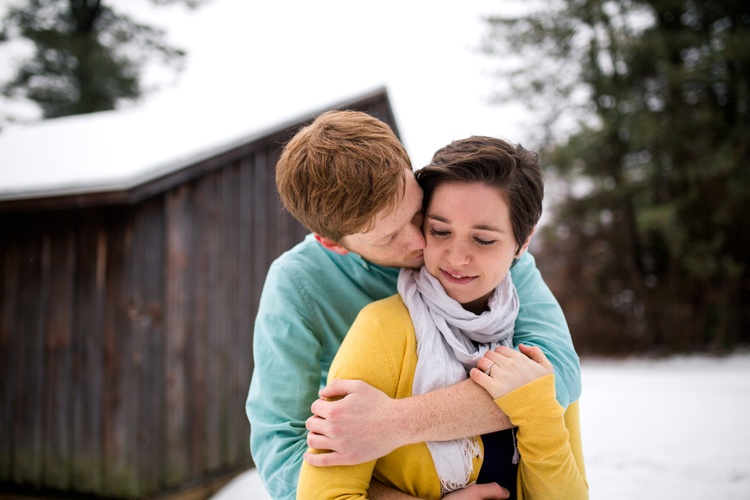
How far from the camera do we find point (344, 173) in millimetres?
1536

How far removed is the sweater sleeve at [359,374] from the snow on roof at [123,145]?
3584mm

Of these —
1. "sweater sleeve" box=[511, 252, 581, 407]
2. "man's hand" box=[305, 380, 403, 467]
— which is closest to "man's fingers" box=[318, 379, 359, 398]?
"man's hand" box=[305, 380, 403, 467]

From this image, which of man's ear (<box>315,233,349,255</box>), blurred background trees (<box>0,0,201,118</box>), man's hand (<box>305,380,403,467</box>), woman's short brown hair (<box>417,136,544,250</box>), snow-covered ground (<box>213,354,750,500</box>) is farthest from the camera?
blurred background trees (<box>0,0,201,118</box>)

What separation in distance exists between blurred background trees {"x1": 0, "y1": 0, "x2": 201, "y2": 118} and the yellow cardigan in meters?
12.5

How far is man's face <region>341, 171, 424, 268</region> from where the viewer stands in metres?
1.60

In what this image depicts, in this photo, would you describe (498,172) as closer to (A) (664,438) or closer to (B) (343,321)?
(B) (343,321)

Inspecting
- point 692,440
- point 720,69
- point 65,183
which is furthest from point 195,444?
point 720,69

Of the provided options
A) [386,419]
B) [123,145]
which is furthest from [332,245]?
[123,145]

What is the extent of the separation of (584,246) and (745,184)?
3.67 meters

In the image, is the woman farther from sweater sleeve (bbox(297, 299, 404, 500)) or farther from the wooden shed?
the wooden shed

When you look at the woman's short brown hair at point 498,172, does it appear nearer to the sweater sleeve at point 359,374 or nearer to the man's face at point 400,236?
the man's face at point 400,236

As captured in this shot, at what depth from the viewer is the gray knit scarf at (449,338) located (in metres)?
1.39

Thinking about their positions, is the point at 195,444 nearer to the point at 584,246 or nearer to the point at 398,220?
the point at 398,220

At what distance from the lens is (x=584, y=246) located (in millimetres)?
13672
